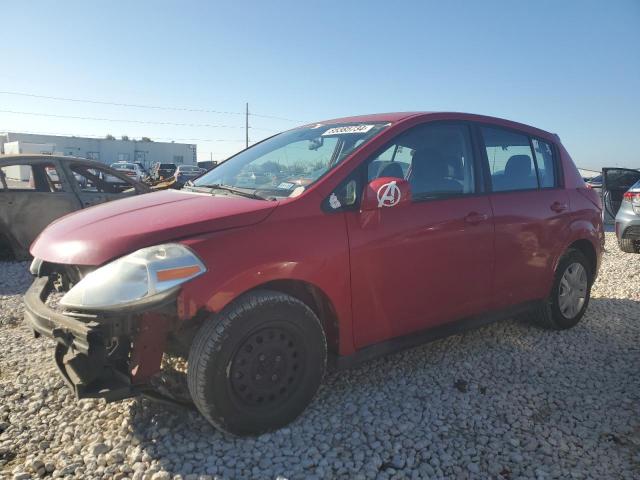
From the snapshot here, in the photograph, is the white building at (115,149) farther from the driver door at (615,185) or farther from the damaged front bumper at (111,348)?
the damaged front bumper at (111,348)

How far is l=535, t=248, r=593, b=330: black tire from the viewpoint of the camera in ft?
13.6

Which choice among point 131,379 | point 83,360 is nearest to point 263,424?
point 131,379

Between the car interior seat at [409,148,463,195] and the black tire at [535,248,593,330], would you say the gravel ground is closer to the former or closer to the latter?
the black tire at [535,248,593,330]

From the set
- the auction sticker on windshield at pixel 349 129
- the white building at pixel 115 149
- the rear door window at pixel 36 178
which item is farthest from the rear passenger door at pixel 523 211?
the white building at pixel 115 149

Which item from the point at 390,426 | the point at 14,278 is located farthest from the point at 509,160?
the point at 14,278

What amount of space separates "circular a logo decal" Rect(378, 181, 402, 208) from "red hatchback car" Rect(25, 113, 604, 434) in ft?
0.04

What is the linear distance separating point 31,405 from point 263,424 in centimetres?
145

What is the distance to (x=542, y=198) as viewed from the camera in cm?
388

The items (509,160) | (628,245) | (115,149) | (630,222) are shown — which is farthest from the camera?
(115,149)

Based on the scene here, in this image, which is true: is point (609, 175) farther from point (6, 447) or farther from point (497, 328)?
point (6, 447)

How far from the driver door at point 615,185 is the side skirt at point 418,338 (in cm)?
613

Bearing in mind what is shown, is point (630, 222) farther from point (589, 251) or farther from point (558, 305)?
point (558, 305)

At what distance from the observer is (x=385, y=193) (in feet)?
8.71

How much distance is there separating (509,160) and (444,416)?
208 cm
